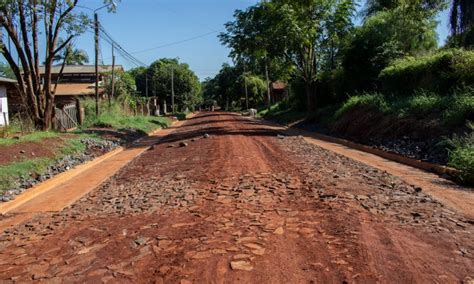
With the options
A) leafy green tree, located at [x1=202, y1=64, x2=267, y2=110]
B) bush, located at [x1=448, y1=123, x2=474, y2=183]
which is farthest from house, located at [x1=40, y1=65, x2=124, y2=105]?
bush, located at [x1=448, y1=123, x2=474, y2=183]

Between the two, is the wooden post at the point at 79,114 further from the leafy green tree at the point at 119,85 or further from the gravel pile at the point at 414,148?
the gravel pile at the point at 414,148

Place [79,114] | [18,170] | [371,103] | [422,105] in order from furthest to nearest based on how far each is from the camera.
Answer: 1. [79,114]
2. [371,103]
3. [422,105]
4. [18,170]

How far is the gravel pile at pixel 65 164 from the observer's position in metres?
10.3

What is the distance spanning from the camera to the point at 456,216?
6.59m

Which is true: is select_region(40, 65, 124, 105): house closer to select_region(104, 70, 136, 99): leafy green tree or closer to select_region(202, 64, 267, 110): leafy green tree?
select_region(104, 70, 136, 99): leafy green tree

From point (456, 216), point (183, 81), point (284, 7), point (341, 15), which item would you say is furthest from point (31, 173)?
point (183, 81)

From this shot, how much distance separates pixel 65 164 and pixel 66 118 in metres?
12.5

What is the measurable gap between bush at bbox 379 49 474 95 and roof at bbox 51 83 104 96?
29864 mm

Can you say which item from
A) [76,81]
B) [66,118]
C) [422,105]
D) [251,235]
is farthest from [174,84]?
[251,235]

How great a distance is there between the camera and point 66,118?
2569 centimetres

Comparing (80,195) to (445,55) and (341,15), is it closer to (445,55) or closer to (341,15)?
(445,55)

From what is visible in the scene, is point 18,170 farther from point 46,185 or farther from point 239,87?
point 239,87

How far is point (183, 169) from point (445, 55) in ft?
38.5

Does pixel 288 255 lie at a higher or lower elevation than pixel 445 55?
lower
